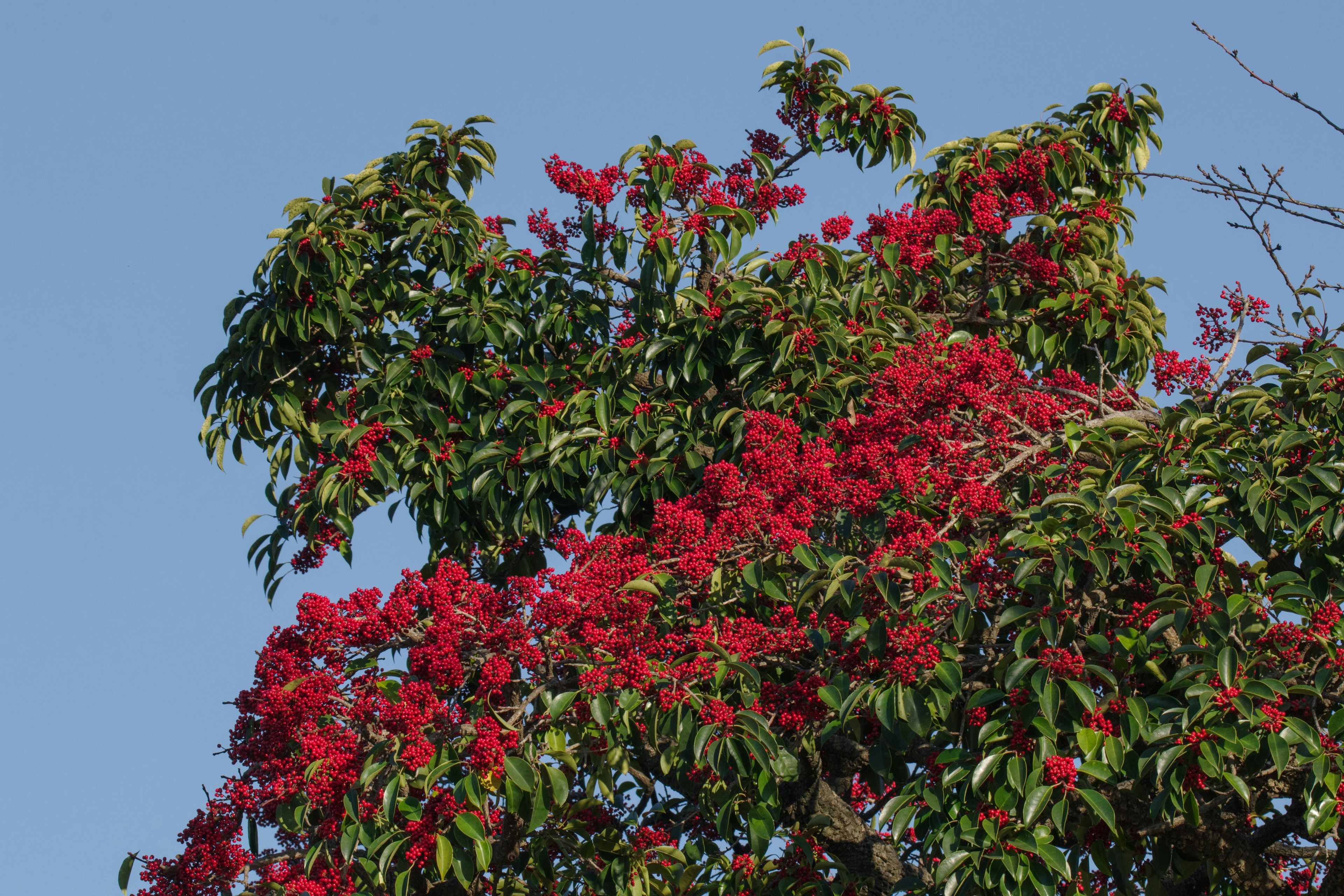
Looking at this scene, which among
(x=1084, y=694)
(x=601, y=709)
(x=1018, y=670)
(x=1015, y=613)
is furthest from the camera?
(x=601, y=709)

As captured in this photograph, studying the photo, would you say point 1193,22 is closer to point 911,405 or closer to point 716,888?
point 911,405

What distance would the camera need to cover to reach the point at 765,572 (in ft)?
16.8

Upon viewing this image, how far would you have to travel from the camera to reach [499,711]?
4.49m

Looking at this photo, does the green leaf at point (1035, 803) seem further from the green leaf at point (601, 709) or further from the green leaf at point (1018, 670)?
the green leaf at point (601, 709)

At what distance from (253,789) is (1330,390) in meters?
3.99

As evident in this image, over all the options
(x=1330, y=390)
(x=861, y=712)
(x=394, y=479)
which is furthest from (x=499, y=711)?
(x=1330, y=390)

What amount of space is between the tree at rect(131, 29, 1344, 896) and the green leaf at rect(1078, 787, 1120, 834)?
31mm

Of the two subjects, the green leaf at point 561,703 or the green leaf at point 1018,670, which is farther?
the green leaf at point 561,703

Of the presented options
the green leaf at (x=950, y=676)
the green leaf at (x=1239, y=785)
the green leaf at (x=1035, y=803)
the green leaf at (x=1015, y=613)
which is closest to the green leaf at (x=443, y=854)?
the green leaf at (x=950, y=676)

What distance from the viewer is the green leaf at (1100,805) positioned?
3.88 m

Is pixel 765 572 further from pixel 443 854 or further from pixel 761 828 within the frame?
pixel 443 854

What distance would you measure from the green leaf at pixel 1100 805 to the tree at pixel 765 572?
3 centimetres

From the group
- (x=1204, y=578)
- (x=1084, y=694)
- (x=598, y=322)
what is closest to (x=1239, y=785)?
(x=1084, y=694)

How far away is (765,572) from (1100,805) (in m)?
1.61
